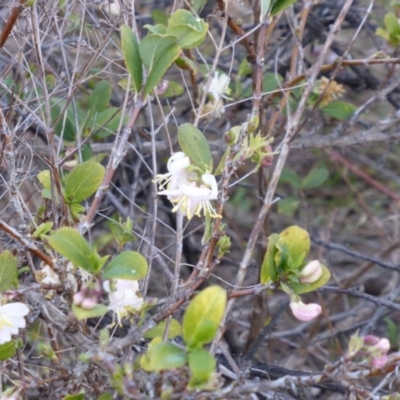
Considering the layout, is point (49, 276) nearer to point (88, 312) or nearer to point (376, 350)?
point (88, 312)

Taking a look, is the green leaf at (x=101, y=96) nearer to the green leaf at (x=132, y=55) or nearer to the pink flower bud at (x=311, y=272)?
the green leaf at (x=132, y=55)

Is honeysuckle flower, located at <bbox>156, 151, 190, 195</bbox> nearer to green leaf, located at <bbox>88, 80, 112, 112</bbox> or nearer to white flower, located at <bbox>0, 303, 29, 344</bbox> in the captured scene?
white flower, located at <bbox>0, 303, 29, 344</bbox>

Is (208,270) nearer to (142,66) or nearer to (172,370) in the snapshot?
(172,370)

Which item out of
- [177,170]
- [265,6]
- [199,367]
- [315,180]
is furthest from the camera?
[315,180]

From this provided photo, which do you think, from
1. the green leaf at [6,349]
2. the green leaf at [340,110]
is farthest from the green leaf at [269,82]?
the green leaf at [6,349]

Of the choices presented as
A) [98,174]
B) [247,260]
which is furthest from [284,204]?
[98,174]

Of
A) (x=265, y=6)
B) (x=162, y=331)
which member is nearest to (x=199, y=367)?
(x=162, y=331)
